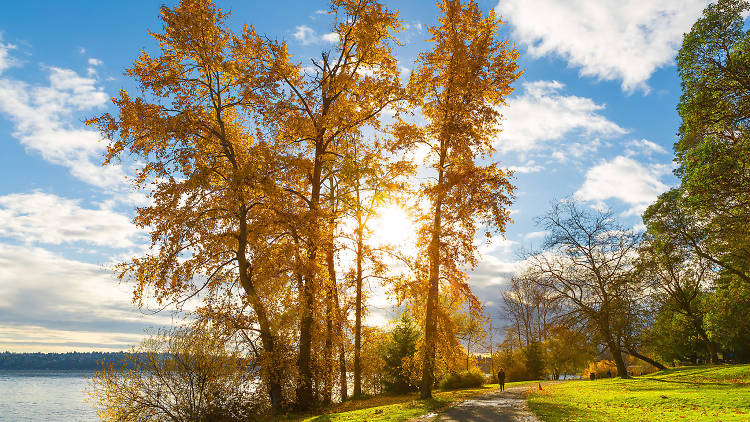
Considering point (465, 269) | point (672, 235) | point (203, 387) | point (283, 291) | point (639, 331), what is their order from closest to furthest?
point (203, 387), point (283, 291), point (465, 269), point (672, 235), point (639, 331)

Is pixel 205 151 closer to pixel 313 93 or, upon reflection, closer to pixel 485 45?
pixel 313 93

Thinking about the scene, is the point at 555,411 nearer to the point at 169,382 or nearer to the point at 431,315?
the point at 431,315

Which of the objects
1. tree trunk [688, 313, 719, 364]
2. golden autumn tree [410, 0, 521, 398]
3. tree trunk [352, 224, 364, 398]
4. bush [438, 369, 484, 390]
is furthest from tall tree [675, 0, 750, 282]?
tree trunk [688, 313, 719, 364]

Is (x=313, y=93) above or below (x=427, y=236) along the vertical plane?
above

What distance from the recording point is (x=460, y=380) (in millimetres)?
32562

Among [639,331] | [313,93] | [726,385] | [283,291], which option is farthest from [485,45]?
[639,331]

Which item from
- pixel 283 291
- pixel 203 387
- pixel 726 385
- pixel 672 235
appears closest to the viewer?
pixel 203 387

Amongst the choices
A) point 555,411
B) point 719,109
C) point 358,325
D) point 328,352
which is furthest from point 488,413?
point 719,109

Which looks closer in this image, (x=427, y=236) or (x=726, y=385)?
(x=427, y=236)

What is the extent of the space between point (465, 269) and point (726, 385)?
51.1ft

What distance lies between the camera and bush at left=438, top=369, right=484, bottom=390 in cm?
3216

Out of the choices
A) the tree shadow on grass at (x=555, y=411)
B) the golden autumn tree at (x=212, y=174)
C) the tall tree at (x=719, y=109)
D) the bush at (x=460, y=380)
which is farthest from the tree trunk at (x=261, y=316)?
the tall tree at (x=719, y=109)

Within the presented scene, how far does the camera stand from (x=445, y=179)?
18984 millimetres

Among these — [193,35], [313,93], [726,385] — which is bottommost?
[726,385]
